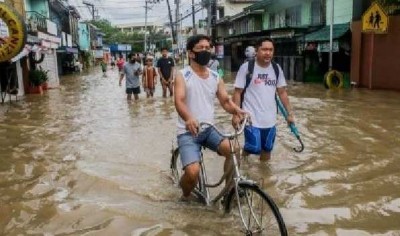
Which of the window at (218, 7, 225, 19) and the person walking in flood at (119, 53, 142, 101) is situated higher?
the window at (218, 7, 225, 19)

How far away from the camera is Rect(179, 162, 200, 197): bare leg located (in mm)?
4613

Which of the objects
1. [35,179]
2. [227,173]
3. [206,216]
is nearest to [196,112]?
[227,173]

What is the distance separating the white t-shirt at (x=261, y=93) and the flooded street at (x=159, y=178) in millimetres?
767

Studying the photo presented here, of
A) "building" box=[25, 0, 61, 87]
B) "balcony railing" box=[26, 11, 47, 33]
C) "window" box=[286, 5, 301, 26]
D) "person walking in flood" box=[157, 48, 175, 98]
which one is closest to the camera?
"person walking in flood" box=[157, 48, 175, 98]

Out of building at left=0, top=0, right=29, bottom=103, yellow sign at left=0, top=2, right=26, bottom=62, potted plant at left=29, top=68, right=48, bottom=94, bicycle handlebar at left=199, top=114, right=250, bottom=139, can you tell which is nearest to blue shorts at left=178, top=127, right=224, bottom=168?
bicycle handlebar at left=199, top=114, right=250, bottom=139

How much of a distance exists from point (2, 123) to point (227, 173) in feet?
29.1

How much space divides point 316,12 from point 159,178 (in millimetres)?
20292

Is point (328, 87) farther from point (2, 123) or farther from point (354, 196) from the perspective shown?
point (354, 196)

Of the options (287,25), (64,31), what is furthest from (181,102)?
(64,31)

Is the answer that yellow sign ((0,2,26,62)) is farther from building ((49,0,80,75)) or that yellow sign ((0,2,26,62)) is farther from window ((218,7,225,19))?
window ((218,7,225,19))

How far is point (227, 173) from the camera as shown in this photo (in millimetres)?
4586

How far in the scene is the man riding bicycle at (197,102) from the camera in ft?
15.2

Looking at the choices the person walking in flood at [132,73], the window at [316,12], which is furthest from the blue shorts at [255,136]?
the window at [316,12]

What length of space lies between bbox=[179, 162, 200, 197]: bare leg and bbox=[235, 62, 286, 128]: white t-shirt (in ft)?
5.41
